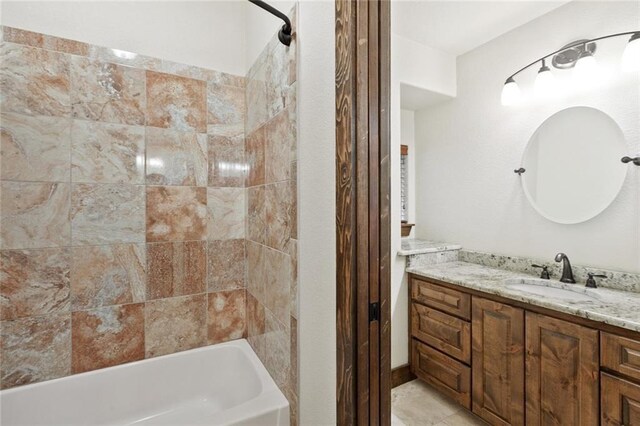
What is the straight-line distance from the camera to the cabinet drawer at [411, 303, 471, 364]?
181 cm

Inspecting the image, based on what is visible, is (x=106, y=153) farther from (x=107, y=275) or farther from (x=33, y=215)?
(x=107, y=275)

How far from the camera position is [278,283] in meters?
1.28

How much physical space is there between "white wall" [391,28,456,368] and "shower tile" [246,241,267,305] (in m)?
1.02

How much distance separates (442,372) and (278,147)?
5.92 feet

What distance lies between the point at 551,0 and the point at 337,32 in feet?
6.10

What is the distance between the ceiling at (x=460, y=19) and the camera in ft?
6.14

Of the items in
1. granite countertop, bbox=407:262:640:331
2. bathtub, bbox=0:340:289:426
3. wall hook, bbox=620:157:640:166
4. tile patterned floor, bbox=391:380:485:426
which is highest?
wall hook, bbox=620:157:640:166

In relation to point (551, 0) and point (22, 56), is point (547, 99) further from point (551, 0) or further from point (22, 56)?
point (22, 56)

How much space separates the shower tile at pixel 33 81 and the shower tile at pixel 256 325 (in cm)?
131

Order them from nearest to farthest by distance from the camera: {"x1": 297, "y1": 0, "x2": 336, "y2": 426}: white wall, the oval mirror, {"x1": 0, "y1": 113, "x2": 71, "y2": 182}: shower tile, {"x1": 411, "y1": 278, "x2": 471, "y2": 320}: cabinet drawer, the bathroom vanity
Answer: {"x1": 297, "y1": 0, "x2": 336, "y2": 426}: white wall
the bathroom vanity
{"x1": 0, "y1": 113, "x2": 71, "y2": 182}: shower tile
the oval mirror
{"x1": 411, "y1": 278, "x2": 471, "y2": 320}: cabinet drawer

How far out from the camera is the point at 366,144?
0.83 meters

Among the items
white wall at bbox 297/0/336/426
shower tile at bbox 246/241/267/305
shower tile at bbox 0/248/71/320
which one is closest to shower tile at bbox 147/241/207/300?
shower tile at bbox 246/241/267/305

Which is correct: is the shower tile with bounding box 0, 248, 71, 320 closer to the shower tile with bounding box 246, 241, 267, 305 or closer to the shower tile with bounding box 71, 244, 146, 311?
the shower tile with bounding box 71, 244, 146, 311

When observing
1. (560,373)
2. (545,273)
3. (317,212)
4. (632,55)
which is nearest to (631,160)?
(632,55)
